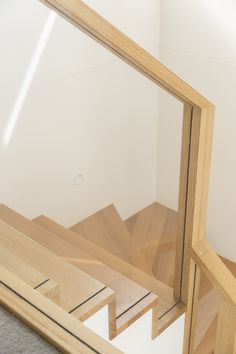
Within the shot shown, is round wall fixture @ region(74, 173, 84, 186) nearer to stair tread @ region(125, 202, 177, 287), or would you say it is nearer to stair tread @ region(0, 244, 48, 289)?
stair tread @ region(125, 202, 177, 287)

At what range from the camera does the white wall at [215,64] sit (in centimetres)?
309

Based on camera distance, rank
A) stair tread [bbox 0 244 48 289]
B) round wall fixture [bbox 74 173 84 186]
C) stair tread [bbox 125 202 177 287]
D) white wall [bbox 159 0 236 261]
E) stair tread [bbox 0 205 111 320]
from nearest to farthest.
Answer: stair tread [bbox 0 244 48 289] < stair tread [bbox 0 205 111 320] < stair tread [bbox 125 202 177 287] < round wall fixture [bbox 74 173 84 186] < white wall [bbox 159 0 236 261]

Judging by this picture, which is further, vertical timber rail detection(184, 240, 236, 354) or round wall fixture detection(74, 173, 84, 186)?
round wall fixture detection(74, 173, 84, 186)

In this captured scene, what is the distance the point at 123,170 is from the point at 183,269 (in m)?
1.19

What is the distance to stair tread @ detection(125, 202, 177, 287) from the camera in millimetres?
2027

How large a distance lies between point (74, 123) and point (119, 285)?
4.19 feet

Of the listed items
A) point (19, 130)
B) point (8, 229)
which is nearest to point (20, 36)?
point (19, 130)

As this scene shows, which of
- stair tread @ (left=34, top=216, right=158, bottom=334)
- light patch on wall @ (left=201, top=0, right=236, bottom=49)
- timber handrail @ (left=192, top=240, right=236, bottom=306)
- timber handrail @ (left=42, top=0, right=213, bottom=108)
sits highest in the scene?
light patch on wall @ (left=201, top=0, right=236, bottom=49)

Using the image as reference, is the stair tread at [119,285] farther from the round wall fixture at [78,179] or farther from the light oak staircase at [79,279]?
the round wall fixture at [78,179]

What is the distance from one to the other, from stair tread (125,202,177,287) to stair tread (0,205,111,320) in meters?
0.48

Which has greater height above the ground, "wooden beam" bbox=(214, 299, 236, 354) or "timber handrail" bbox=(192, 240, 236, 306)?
"timber handrail" bbox=(192, 240, 236, 306)

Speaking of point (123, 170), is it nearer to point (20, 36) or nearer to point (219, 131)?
point (219, 131)

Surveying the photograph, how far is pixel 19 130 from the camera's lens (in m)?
2.38

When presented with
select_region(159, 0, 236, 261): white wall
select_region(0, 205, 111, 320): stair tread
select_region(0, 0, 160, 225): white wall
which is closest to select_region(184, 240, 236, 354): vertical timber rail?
select_region(0, 205, 111, 320): stair tread
